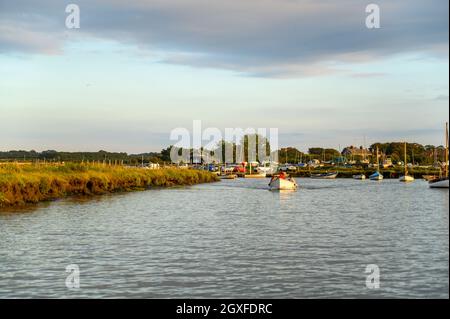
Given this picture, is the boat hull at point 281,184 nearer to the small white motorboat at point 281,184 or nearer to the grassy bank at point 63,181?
the small white motorboat at point 281,184

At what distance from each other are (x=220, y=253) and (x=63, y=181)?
1484 inches

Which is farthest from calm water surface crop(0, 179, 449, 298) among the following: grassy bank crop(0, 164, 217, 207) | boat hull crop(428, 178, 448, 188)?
boat hull crop(428, 178, 448, 188)

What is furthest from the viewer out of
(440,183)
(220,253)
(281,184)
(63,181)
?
(440,183)

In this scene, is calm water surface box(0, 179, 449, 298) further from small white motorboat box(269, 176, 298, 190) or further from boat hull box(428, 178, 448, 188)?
boat hull box(428, 178, 448, 188)

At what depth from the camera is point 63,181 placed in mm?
63031

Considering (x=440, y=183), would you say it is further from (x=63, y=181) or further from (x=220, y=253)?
(x=220, y=253)

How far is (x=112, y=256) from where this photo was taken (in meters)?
27.5

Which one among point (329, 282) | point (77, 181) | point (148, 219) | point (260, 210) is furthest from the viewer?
point (77, 181)

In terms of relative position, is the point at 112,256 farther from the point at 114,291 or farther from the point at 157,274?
the point at 114,291

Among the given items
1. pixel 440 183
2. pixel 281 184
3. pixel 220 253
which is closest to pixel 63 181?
pixel 281 184

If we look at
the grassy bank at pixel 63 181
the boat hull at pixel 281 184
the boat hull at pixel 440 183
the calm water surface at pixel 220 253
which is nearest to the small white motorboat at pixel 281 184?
the boat hull at pixel 281 184

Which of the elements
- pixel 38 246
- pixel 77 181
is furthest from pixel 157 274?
pixel 77 181
